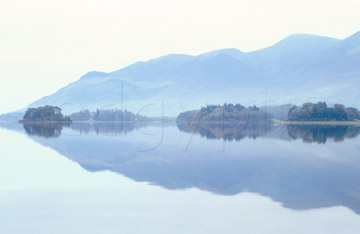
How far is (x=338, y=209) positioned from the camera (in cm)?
1303

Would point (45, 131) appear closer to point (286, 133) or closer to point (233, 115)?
point (286, 133)

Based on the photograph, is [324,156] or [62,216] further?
[324,156]

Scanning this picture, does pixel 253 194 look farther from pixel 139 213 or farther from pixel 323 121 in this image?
pixel 323 121

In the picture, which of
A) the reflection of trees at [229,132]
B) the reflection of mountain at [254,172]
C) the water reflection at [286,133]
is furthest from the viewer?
the reflection of trees at [229,132]

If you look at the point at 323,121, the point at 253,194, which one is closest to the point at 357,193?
the point at 253,194

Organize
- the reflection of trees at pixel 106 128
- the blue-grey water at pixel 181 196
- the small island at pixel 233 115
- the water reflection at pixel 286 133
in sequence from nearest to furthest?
the blue-grey water at pixel 181 196 → the water reflection at pixel 286 133 → the reflection of trees at pixel 106 128 → the small island at pixel 233 115

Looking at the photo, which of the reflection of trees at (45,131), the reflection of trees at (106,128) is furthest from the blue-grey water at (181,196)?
the reflection of trees at (106,128)

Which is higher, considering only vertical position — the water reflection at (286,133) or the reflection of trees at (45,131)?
the reflection of trees at (45,131)

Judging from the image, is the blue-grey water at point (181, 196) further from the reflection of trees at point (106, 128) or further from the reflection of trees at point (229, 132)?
the reflection of trees at point (106, 128)

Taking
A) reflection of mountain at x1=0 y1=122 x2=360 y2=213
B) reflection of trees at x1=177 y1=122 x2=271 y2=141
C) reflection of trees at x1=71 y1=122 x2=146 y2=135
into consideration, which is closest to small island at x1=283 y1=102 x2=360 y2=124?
reflection of trees at x1=177 y1=122 x2=271 y2=141

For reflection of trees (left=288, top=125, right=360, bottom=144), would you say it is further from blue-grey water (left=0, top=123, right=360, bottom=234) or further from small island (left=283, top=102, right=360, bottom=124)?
small island (left=283, top=102, right=360, bottom=124)

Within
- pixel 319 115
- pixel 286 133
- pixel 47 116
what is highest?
pixel 319 115

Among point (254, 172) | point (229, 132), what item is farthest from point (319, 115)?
point (254, 172)

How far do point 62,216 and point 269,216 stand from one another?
689cm
